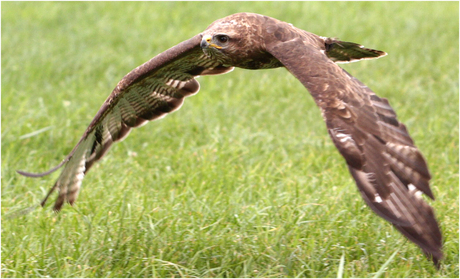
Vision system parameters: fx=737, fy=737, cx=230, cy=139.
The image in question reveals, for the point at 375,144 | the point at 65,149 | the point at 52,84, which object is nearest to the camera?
the point at 375,144

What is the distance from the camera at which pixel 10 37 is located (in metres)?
11.3

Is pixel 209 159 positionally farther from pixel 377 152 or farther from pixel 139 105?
pixel 377 152

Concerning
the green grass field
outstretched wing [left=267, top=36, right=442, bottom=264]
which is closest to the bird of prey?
outstretched wing [left=267, top=36, right=442, bottom=264]

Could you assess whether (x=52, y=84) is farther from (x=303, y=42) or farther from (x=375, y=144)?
(x=375, y=144)

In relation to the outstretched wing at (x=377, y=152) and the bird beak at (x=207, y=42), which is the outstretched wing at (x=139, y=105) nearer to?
the bird beak at (x=207, y=42)

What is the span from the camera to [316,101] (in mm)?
4676

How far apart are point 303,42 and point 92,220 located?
216 centimetres

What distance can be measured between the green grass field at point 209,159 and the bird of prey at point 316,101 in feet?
1.90

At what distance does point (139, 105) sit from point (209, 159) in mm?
Result: 1167

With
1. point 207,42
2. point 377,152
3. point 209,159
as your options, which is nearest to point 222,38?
point 207,42

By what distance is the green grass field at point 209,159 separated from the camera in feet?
17.8

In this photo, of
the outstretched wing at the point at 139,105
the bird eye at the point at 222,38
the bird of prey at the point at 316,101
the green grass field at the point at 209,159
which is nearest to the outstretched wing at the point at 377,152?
the bird of prey at the point at 316,101

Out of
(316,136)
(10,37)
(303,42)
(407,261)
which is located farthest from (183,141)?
(10,37)

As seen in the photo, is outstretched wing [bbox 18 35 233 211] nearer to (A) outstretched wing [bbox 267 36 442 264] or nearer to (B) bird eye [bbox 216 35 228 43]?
(B) bird eye [bbox 216 35 228 43]
